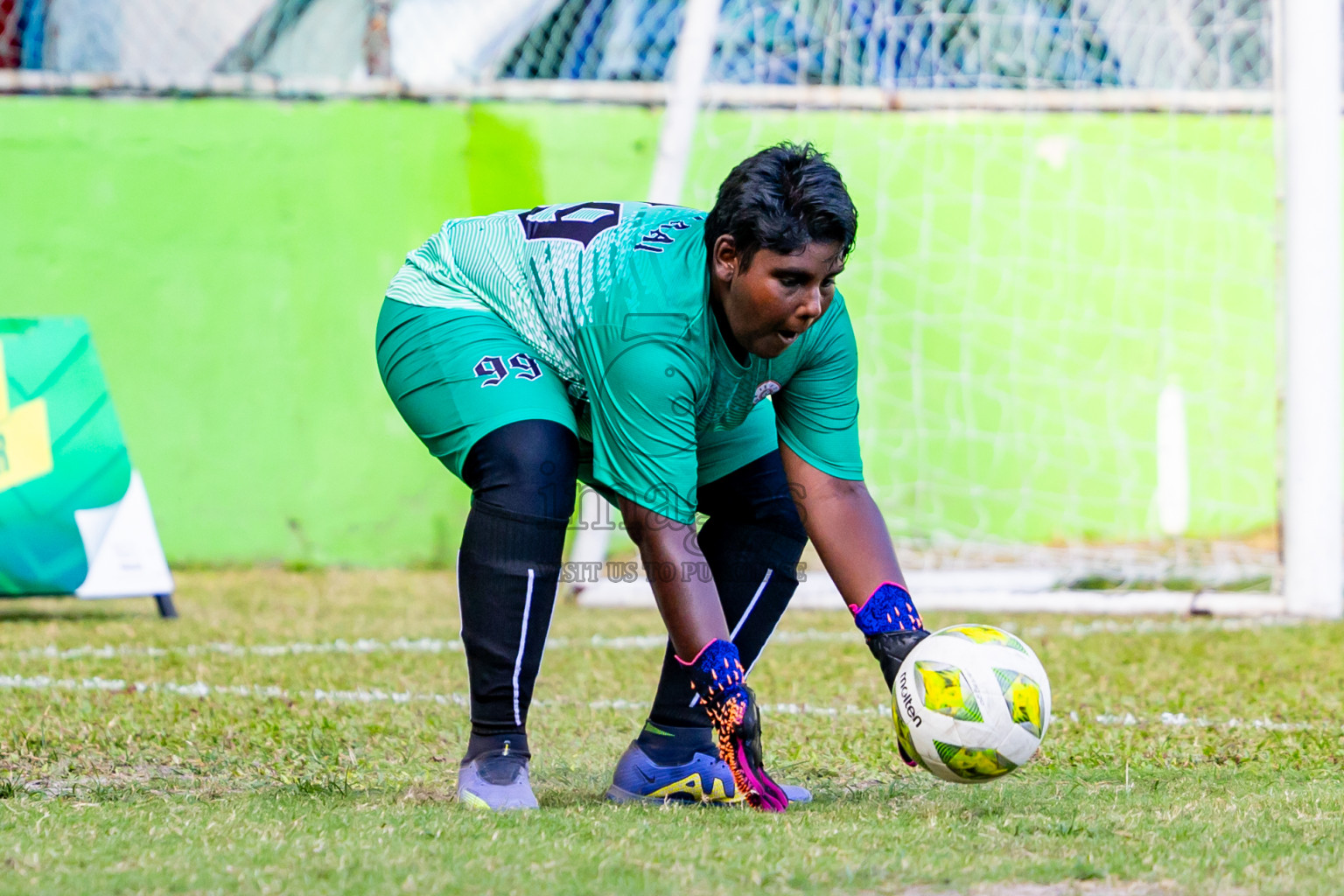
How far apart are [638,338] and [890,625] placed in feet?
2.74

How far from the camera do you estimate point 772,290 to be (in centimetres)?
284

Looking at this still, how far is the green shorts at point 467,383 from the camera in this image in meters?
3.06

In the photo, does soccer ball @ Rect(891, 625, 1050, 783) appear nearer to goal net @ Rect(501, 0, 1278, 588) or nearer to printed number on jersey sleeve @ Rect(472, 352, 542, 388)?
printed number on jersey sleeve @ Rect(472, 352, 542, 388)

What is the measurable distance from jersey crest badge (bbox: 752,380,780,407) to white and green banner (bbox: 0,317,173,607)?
13.6 ft

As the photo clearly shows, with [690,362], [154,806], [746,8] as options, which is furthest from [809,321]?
[746,8]

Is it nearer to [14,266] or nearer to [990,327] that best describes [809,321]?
[990,327]

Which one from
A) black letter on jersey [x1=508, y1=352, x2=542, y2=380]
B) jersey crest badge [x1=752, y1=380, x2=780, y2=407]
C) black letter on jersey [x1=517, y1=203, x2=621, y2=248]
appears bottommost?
jersey crest badge [x1=752, y1=380, x2=780, y2=407]

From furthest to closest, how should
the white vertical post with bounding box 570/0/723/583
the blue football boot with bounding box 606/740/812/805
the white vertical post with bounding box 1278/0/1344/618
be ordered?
1. the white vertical post with bounding box 570/0/723/583
2. the white vertical post with bounding box 1278/0/1344/618
3. the blue football boot with bounding box 606/740/812/805

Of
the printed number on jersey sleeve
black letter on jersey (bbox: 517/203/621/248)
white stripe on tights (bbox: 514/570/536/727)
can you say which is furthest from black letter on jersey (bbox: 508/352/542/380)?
white stripe on tights (bbox: 514/570/536/727)

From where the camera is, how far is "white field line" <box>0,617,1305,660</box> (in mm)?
5469

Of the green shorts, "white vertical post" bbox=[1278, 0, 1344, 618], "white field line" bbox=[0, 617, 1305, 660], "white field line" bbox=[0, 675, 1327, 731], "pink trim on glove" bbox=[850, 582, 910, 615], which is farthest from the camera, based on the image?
"white vertical post" bbox=[1278, 0, 1344, 618]

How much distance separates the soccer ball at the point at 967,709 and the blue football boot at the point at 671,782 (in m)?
0.40

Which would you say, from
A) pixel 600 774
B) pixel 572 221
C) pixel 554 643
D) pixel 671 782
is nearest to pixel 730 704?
pixel 671 782

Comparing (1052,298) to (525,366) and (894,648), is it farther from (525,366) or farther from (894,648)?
(525,366)
